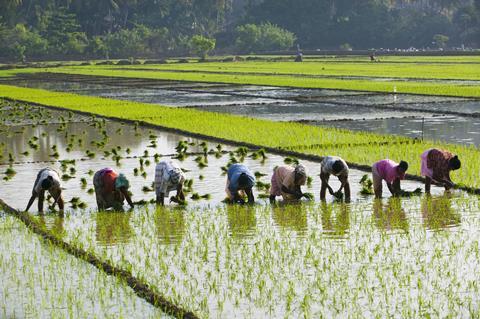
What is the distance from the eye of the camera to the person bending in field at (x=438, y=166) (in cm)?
1229

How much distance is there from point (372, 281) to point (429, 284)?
47cm

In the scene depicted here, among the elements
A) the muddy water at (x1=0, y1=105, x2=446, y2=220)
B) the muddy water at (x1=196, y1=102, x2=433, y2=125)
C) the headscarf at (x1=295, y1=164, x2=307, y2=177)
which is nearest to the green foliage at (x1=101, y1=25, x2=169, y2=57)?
the muddy water at (x1=196, y1=102, x2=433, y2=125)

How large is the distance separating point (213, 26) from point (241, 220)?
95.5 m

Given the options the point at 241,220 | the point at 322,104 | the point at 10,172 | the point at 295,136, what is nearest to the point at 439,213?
the point at 241,220

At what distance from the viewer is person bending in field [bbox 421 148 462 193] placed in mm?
12289

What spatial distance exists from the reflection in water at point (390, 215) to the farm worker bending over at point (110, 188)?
289 centimetres

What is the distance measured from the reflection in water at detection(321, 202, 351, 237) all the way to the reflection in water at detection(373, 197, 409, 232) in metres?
0.34

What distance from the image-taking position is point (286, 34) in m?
97.4

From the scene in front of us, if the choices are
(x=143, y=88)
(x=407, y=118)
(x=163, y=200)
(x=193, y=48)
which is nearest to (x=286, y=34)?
(x=193, y=48)

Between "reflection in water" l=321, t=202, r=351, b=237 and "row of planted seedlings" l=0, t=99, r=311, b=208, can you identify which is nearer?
"reflection in water" l=321, t=202, r=351, b=237

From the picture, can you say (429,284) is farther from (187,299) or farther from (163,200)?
(163,200)

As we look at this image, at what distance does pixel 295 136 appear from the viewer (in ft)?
65.2

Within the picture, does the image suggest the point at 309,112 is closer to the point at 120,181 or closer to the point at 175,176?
the point at 175,176

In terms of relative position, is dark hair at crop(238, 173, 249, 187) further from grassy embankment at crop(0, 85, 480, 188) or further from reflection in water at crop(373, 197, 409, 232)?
grassy embankment at crop(0, 85, 480, 188)
